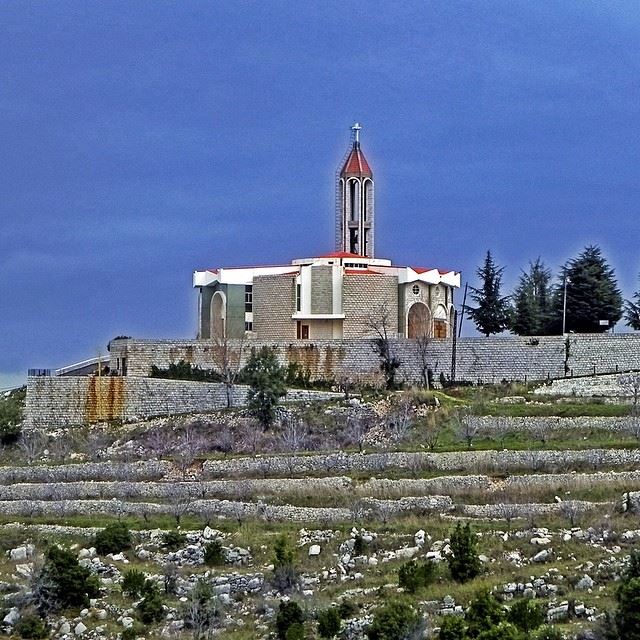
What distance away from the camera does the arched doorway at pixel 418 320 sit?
47406 mm

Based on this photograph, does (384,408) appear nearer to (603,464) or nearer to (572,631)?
(603,464)

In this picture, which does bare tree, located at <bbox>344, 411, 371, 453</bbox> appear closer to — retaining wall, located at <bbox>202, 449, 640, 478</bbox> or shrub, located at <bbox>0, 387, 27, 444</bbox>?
retaining wall, located at <bbox>202, 449, 640, 478</bbox>

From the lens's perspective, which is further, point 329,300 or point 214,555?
point 329,300

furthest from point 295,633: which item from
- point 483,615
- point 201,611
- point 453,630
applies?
point 483,615

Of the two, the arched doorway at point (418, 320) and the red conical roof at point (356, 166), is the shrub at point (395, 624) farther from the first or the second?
the red conical roof at point (356, 166)

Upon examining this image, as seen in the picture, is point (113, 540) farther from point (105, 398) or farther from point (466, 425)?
point (105, 398)

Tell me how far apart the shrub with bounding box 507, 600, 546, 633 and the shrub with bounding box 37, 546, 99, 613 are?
7.13m

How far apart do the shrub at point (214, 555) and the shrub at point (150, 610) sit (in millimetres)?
2670

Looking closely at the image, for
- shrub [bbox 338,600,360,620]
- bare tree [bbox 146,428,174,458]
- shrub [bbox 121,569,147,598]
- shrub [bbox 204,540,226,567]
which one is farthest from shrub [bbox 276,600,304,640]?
bare tree [bbox 146,428,174,458]

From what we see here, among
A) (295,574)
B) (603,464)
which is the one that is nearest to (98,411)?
(603,464)

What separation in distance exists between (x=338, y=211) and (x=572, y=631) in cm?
3422

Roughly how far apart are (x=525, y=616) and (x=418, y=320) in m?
28.4

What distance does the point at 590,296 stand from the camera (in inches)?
1789

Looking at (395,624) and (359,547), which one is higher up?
(359,547)
